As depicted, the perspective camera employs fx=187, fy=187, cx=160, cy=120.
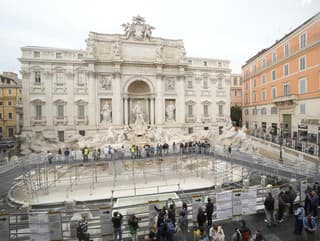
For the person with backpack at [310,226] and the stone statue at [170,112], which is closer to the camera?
the person with backpack at [310,226]

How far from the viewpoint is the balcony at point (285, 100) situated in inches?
922

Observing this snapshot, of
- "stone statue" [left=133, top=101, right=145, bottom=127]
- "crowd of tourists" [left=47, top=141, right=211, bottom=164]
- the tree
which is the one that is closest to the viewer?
"crowd of tourists" [left=47, top=141, right=211, bottom=164]

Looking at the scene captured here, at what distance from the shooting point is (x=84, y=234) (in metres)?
5.36

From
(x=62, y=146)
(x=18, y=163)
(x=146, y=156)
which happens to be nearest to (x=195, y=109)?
(x=146, y=156)

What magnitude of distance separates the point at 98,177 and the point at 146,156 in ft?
16.4

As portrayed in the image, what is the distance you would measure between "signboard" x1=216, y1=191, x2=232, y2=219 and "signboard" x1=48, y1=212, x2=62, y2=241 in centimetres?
546

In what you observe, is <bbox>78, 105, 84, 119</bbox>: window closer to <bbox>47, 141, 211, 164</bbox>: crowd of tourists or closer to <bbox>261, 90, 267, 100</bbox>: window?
<bbox>47, 141, 211, 164</bbox>: crowd of tourists

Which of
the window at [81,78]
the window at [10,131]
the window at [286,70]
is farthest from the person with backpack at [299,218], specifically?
the window at [10,131]

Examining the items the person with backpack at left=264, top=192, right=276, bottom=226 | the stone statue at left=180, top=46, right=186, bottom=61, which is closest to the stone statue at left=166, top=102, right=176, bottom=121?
the stone statue at left=180, top=46, right=186, bottom=61

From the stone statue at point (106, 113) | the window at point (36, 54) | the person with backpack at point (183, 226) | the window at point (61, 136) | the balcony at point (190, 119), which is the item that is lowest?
the person with backpack at point (183, 226)

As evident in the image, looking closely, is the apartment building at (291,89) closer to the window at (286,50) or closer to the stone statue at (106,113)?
the window at (286,50)

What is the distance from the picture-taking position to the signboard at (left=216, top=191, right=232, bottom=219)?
6.99m

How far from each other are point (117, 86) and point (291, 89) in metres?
23.3

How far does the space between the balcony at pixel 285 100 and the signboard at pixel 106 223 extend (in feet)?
84.2
